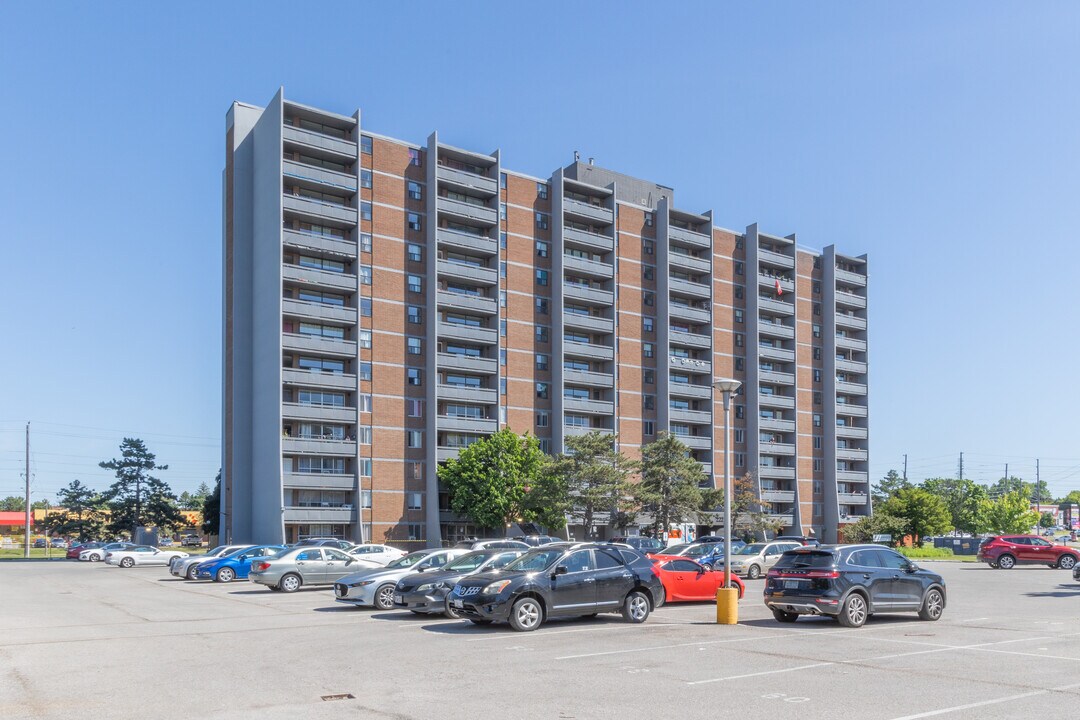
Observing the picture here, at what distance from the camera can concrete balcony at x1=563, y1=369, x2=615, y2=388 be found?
79812mm

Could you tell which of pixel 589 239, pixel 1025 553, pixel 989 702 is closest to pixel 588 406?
pixel 589 239

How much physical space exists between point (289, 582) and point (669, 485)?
41689 mm

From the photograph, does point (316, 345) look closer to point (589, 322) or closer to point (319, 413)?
point (319, 413)

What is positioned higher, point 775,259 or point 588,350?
point 775,259

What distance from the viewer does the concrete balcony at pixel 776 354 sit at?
9400cm

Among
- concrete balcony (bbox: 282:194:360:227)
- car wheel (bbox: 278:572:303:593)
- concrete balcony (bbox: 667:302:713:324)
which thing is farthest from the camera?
concrete balcony (bbox: 667:302:713:324)

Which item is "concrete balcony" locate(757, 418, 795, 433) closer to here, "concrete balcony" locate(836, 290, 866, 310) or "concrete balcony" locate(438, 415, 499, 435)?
"concrete balcony" locate(836, 290, 866, 310)

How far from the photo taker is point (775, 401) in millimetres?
95125

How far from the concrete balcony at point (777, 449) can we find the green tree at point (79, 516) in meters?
64.2

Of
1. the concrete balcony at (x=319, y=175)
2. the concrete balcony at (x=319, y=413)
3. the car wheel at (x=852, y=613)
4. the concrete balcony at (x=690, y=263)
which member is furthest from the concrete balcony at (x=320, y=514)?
the car wheel at (x=852, y=613)

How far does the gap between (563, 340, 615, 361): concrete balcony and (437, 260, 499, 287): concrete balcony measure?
8714 mm

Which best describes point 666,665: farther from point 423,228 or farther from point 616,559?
point 423,228

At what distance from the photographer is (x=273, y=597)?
29922 millimetres

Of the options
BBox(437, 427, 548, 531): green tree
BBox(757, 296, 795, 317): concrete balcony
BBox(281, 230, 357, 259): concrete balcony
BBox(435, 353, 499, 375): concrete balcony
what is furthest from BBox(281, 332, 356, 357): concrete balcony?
BBox(757, 296, 795, 317): concrete balcony
